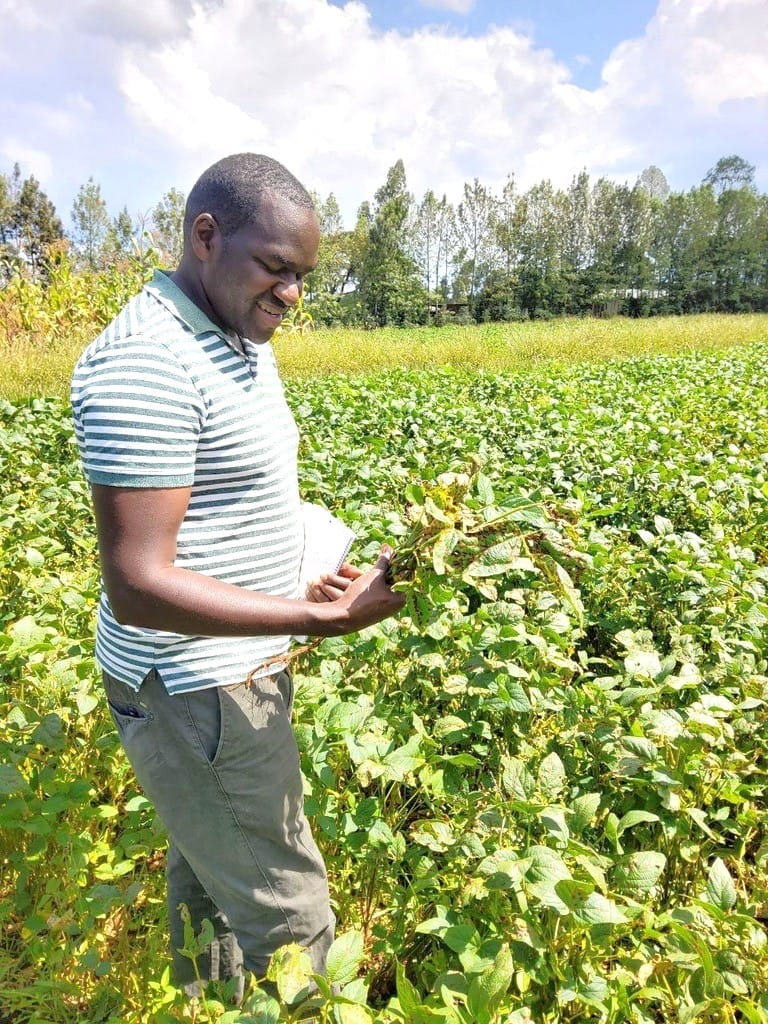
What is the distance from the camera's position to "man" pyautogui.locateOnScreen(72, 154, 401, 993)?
0.99 meters

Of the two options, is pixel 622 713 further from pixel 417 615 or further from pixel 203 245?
pixel 203 245

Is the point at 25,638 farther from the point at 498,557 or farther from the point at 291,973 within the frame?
the point at 498,557

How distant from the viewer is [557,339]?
15.2 metres

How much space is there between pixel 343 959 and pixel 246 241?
1.10m

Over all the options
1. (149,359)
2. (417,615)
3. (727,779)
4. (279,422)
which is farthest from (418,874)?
(149,359)

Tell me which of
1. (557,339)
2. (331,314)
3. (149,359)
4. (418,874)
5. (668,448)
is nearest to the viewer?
(149,359)

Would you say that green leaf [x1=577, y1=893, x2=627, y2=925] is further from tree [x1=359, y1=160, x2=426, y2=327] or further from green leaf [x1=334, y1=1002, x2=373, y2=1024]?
tree [x1=359, y1=160, x2=426, y2=327]

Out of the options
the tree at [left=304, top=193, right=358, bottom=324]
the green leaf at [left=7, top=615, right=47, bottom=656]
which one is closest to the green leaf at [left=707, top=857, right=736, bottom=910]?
the green leaf at [left=7, top=615, right=47, bottom=656]

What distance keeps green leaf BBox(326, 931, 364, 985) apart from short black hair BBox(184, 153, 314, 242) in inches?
43.6

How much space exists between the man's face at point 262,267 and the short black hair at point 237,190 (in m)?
0.01

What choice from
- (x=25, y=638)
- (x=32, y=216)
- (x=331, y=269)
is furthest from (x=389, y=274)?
(x=25, y=638)

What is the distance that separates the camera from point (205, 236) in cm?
113

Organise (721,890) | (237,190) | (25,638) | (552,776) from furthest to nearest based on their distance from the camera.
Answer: (25,638), (552,776), (721,890), (237,190)

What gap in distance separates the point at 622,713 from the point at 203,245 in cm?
139
